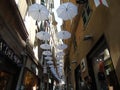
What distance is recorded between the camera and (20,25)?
30.0 feet

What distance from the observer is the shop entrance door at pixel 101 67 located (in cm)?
559

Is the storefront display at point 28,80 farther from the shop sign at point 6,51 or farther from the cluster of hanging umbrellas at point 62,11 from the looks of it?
the cluster of hanging umbrellas at point 62,11

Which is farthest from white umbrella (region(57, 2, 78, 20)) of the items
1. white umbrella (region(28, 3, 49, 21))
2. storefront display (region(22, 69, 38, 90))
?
storefront display (region(22, 69, 38, 90))

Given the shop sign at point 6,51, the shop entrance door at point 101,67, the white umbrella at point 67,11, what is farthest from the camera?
the white umbrella at point 67,11

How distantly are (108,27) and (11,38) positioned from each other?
5.04 meters

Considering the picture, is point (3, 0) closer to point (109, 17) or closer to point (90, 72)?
point (109, 17)

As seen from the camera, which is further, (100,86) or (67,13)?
(67,13)

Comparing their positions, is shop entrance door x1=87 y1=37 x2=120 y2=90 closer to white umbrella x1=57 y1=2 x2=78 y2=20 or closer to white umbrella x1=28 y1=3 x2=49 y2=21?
white umbrella x1=57 y1=2 x2=78 y2=20

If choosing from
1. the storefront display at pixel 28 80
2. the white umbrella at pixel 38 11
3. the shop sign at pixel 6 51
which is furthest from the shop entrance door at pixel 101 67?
the storefront display at pixel 28 80

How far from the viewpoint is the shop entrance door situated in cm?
559

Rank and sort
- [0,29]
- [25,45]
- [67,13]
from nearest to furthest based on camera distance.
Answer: [0,29] → [67,13] → [25,45]

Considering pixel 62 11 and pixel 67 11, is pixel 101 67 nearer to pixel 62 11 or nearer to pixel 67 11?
pixel 67 11

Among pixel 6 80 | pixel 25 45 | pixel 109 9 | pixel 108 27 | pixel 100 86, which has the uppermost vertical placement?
pixel 25 45


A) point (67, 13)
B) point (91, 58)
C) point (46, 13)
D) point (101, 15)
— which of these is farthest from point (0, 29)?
point (91, 58)
